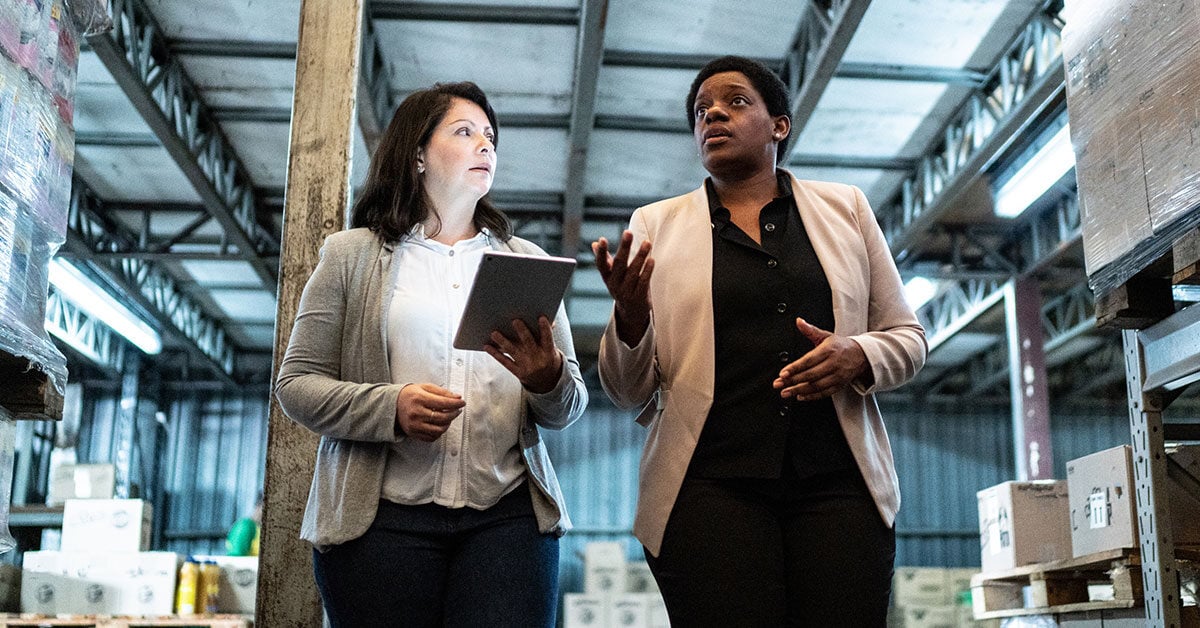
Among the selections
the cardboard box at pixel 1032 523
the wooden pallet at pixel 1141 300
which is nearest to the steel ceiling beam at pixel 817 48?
the cardboard box at pixel 1032 523

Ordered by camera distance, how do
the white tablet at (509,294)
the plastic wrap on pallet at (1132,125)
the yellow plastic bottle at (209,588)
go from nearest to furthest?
the white tablet at (509,294), the plastic wrap on pallet at (1132,125), the yellow plastic bottle at (209,588)

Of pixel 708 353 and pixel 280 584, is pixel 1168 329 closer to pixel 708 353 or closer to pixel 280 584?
pixel 708 353

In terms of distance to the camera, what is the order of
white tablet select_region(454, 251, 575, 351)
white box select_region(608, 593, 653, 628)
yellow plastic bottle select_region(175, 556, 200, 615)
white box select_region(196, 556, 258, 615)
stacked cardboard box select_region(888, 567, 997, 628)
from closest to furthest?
white tablet select_region(454, 251, 575, 351)
yellow plastic bottle select_region(175, 556, 200, 615)
white box select_region(196, 556, 258, 615)
white box select_region(608, 593, 653, 628)
stacked cardboard box select_region(888, 567, 997, 628)

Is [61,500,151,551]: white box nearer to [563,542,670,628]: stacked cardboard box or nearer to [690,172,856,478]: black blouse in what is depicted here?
[563,542,670,628]: stacked cardboard box

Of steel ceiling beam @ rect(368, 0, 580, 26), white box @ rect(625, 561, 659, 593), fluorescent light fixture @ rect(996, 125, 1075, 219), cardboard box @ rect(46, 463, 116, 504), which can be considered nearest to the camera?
steel ceiling beam @ rect(368, 0, 580, 26)

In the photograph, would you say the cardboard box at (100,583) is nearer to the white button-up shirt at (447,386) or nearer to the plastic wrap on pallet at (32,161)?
the plastic wrap on pallet at (32,161)

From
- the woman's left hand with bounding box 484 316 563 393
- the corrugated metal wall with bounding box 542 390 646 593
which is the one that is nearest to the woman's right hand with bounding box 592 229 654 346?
the woman's left hand with bounding box 484 316 563 393

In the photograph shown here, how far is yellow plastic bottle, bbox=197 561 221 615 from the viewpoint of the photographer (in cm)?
772

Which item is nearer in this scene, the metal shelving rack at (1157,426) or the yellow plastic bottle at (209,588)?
the metal shelving rack at (1157,426)

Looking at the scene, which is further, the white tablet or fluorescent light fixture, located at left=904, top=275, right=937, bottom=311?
fluorescent light fixture, located at left=904, top=275, right=937, bottom=311

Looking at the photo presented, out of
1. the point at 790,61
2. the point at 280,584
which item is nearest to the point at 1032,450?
the point at 790,61

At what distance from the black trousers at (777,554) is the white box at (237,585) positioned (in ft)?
21.2

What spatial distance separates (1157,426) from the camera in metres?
2.65

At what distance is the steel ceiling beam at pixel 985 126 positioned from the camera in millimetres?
7137
